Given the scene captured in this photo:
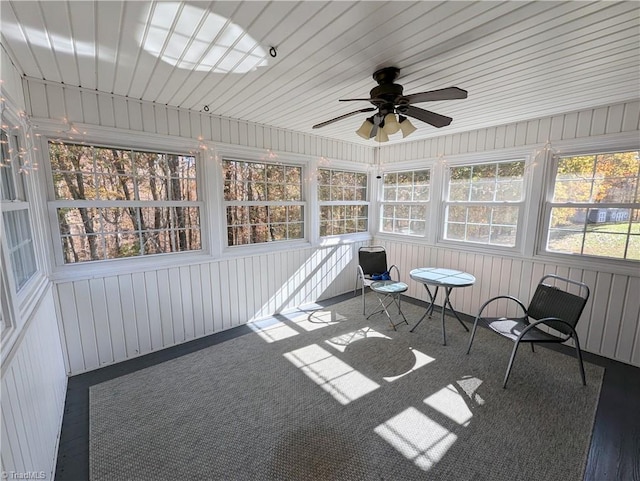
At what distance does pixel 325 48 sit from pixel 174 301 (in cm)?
275

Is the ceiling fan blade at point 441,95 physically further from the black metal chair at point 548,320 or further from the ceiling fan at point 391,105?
the black metal chair at point 548,320

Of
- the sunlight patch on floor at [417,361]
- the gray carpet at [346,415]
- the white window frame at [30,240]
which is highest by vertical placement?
→ the white window frame at [30,240]

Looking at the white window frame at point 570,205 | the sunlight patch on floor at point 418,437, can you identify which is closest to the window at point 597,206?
the white window frame at point 570,205

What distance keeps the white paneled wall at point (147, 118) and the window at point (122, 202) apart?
0.85ft

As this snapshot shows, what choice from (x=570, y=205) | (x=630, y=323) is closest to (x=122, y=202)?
(x=570, y=205)

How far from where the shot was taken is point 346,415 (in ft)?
6.68

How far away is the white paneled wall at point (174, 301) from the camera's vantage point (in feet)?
8.29

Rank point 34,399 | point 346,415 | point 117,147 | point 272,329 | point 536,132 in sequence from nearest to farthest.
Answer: point 34,399, point 346,415, point 117,147, point 536,132, point 272,329

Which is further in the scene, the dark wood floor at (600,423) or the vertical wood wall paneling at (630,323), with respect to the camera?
the vertical wood wall paneling at (630,323)

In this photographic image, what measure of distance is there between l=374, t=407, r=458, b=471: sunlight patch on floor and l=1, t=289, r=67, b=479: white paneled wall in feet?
6.06

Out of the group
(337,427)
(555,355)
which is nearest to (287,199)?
(337,427)

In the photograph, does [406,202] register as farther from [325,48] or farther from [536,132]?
[325,48]

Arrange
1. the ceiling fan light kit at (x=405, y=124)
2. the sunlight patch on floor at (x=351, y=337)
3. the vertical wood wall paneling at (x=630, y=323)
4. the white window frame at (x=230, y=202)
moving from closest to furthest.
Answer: the ceiling fan light kit at (x=405, y=124), the vertical wood wall paneling at (x=630, y=323), the sunlight patch on floor at (x=351, y=337), the white window frame at (x=230, y=202)

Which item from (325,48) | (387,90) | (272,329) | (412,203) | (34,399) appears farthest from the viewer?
(412,203)
